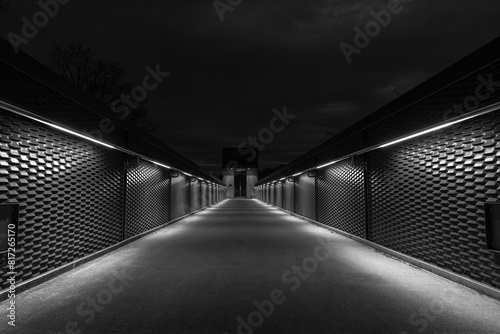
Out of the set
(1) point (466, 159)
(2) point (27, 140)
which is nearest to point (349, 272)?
(1) point (466, 159)

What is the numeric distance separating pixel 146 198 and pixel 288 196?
41.7 ft

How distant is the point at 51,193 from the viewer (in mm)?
4699

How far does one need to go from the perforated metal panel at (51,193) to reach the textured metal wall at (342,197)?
686 centimetres

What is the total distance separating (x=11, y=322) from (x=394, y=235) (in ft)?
21.7

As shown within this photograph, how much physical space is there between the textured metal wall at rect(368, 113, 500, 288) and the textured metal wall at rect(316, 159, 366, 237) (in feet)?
5.22

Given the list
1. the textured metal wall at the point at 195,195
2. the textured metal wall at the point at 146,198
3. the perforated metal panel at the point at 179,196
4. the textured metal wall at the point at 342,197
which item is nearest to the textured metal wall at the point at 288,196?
the textured metal wall at the point at 342,197

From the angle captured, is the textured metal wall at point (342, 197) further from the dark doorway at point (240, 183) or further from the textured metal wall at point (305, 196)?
the dark doorway at point (240, 183)

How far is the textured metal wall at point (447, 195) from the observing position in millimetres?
3900

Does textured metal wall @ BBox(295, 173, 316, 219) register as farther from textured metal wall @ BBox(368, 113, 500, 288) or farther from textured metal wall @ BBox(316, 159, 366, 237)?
textured metal wall @ BBox(368, 113, 500, 288)

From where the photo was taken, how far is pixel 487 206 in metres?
3.73

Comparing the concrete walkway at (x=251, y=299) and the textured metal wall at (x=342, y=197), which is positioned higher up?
the textured metal wall at (x=342, y=197)

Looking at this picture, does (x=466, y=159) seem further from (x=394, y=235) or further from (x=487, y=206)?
(x=394, y=235)

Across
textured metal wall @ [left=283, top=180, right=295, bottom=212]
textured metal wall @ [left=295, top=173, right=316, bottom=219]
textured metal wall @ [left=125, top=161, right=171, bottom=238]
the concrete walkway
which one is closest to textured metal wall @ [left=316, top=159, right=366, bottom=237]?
textured metal wall @ [left=295, top=173, right=316, bottom=219]

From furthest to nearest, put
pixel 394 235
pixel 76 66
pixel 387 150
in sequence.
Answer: pixel 76 66 < pixel 387 150 < pixel 394 235
